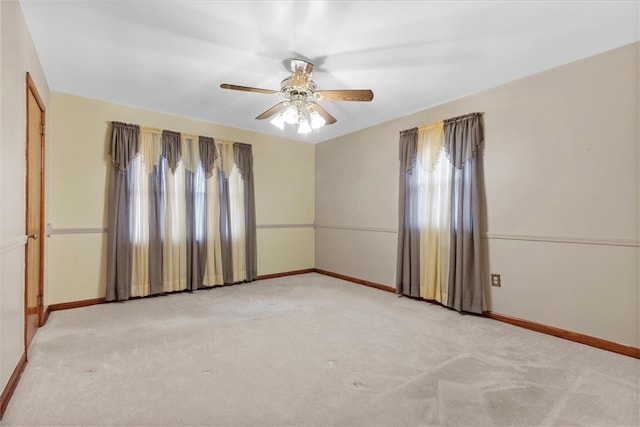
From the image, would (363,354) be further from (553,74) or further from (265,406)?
(553,74)

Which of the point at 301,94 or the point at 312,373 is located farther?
the point at 301,94

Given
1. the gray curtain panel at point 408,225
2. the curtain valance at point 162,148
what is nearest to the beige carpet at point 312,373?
the gray curtain panel at point 408,225

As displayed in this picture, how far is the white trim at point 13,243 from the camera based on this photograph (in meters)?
1.69

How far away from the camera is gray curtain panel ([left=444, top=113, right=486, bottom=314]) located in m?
3.26

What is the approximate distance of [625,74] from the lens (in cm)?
245

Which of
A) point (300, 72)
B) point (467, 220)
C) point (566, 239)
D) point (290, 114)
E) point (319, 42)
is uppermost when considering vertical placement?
point (319, 42)

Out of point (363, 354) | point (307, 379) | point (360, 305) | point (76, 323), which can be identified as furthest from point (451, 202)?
point (76, 323)

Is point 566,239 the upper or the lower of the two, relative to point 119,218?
lower

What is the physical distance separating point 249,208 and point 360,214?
172 cm

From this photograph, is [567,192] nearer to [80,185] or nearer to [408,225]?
[408,225]

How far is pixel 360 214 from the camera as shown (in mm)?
4832

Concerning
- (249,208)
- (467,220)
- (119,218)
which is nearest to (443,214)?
(467,220)

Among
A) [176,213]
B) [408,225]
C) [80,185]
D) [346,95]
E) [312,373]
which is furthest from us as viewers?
[176,213]

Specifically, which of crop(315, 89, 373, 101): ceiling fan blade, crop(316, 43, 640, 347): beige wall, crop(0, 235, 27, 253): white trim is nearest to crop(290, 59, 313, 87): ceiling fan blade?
crop(315, 89, 373, 101): ceiling fan blade
